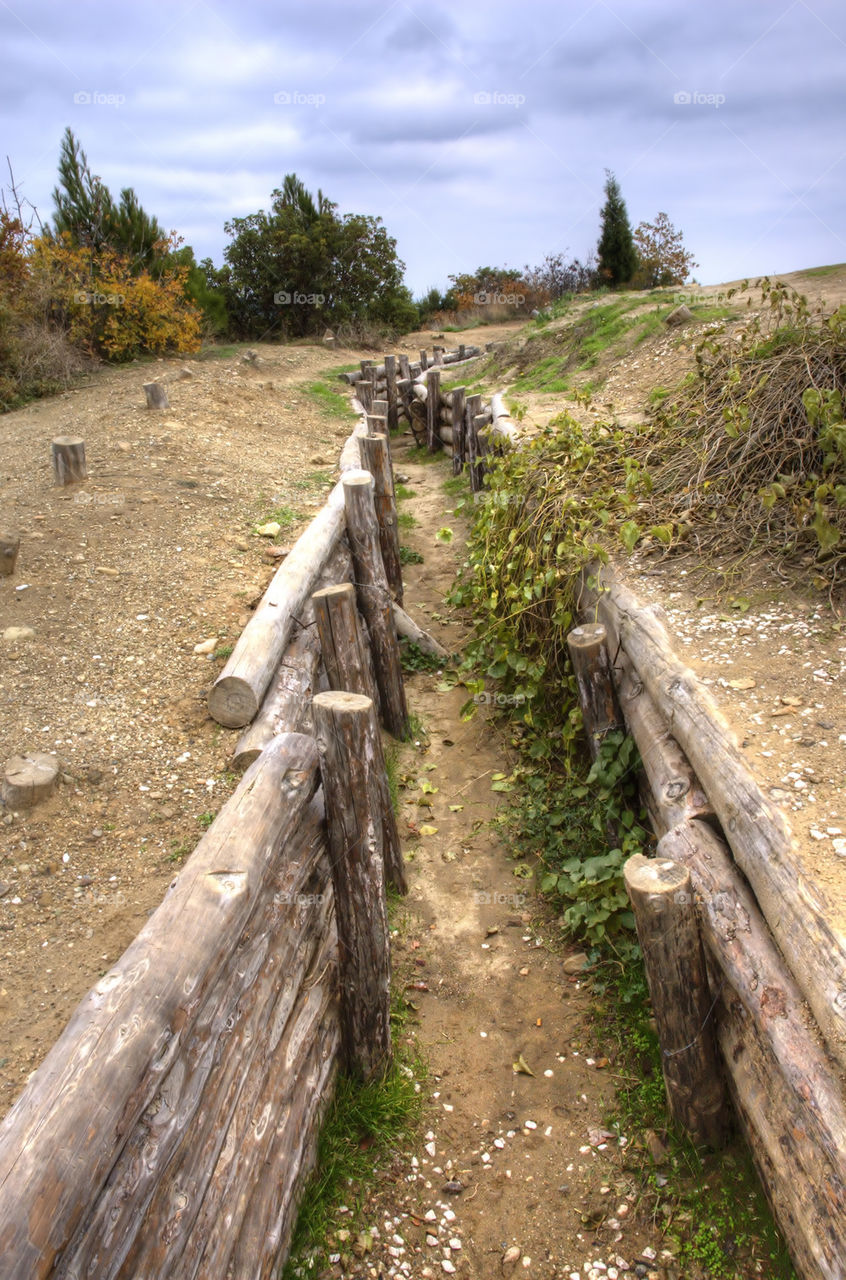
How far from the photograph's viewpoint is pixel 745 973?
2.42 metres

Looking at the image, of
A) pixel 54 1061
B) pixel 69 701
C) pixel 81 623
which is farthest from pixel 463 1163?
pixel 81 623

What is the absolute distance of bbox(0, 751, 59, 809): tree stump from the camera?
11.9 ft

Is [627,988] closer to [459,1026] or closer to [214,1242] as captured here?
[459,1026]

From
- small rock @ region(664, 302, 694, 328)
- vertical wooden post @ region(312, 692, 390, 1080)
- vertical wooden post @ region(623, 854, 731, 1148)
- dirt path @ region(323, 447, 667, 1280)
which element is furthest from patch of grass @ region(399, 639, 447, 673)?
small rock @ region(664, 302, 694, 328)

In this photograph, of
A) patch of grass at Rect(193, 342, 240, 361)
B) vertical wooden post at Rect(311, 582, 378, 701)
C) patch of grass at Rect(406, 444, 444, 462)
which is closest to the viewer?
vertical wooden post at Rect(311, 582, 378, 701)

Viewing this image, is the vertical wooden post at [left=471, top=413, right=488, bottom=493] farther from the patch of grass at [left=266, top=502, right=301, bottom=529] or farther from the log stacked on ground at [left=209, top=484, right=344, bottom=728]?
the log stacked on ground at [left=209, top=484, right=344, bottom=728]

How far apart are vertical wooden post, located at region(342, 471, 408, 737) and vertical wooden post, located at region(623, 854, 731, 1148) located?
2.83 m

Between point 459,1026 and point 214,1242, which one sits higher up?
point 214,1242

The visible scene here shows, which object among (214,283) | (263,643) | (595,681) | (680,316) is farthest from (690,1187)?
(214,283)

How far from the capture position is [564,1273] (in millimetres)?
2564

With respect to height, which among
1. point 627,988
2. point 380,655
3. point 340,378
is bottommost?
point 627,988

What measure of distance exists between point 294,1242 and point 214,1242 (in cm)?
60

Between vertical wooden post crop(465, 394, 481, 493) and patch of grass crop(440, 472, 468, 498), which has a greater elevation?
vertical wooden post crop(465, 394, 481, 493)

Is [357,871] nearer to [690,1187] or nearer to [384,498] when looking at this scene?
[690,1187]
